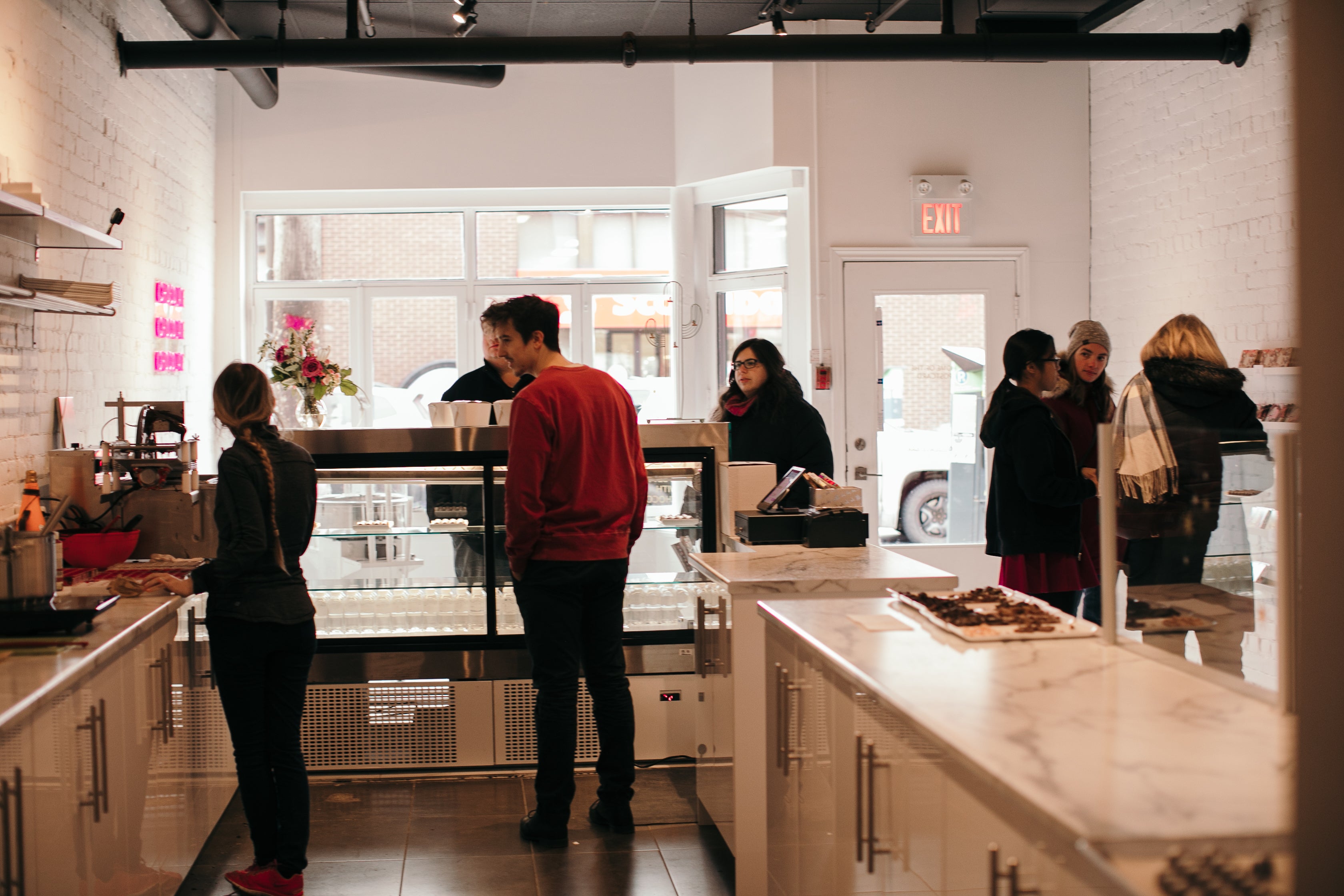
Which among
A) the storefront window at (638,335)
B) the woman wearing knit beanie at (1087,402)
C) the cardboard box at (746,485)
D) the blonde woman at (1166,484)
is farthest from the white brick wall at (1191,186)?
the blonde woman at (1166,484)

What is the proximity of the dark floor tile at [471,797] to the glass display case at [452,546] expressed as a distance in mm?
521

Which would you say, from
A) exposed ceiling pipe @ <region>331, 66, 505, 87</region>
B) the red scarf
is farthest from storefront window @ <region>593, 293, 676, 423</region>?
the red scarf

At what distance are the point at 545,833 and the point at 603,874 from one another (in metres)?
0.29

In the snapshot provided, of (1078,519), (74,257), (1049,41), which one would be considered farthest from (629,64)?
(1078,519)

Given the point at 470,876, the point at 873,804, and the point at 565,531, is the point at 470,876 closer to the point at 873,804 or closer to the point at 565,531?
the point at 565,531

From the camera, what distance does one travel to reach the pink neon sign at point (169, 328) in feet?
18.7

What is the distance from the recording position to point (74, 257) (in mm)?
4484

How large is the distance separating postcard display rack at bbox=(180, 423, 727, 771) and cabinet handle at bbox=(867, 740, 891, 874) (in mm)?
1983

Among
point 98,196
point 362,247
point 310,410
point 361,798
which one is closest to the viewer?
point 361,798

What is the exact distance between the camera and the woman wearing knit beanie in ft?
13.1

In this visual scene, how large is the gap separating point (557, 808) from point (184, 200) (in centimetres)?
448

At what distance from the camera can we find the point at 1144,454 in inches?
83.2

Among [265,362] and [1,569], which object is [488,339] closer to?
[1,569]

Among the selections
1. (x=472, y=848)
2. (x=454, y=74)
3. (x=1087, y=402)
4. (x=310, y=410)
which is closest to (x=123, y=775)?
(x=472, y=848)
